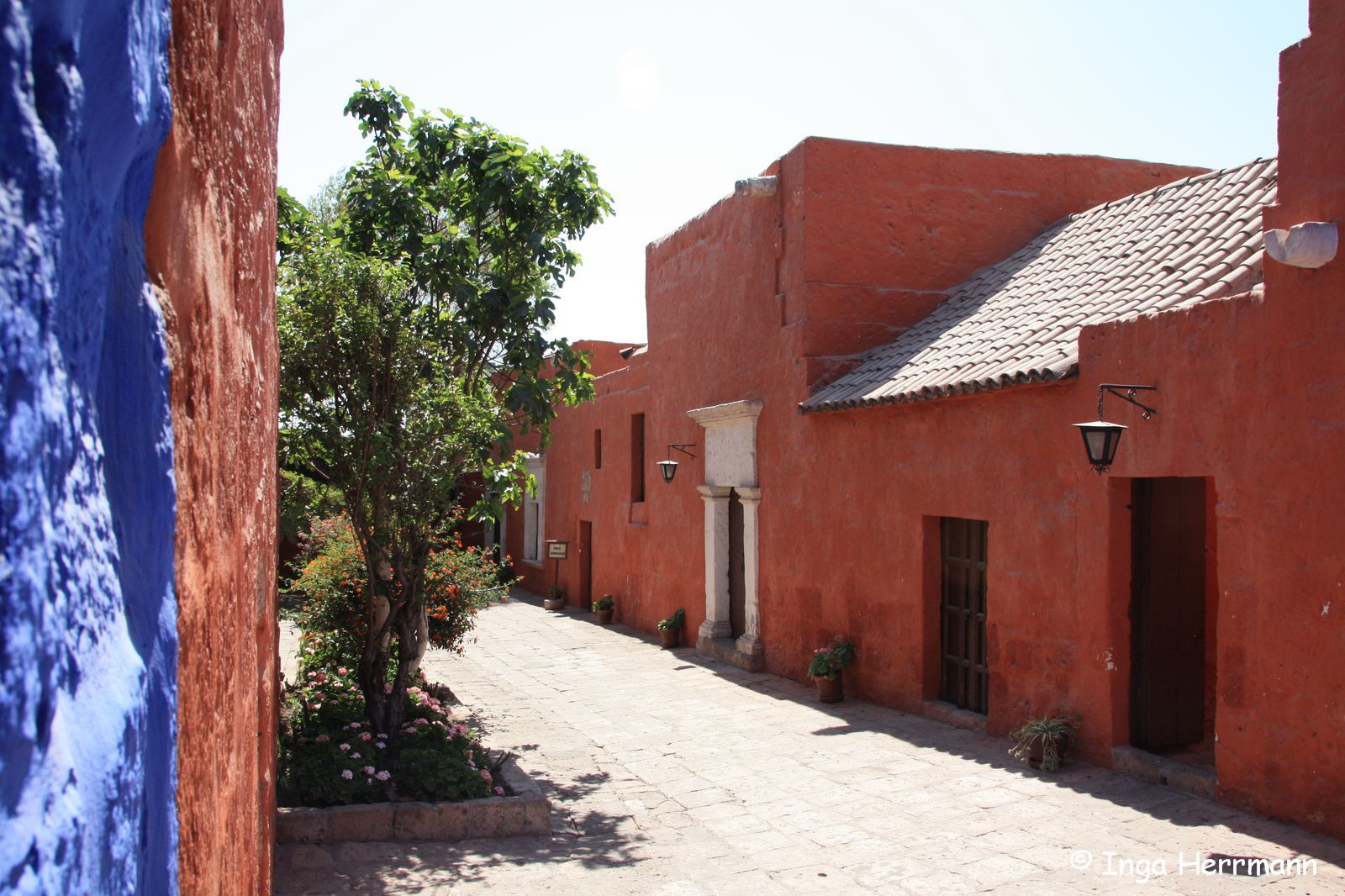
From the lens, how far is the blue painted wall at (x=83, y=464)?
81 cm

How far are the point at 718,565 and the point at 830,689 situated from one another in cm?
377

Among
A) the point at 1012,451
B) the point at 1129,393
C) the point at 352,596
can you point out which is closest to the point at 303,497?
the point at 352,596

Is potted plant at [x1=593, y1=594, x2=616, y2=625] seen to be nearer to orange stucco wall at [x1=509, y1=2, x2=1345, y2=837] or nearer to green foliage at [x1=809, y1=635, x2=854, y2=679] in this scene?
orange stucco wall at [x1=509, y1=2, x2=1345, y2=837]

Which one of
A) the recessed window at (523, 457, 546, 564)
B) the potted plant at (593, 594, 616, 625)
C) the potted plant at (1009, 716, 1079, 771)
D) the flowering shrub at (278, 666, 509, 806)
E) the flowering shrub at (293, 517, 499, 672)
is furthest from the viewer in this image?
the recessed window at (523, 457, 546, 564)

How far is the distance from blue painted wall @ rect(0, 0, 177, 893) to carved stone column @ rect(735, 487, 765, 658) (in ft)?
38.3

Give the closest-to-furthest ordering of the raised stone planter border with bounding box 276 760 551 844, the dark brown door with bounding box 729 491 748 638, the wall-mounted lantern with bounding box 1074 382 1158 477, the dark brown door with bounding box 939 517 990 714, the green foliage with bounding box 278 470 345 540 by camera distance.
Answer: the raised stone planter border with bounding box 276 760 551 844, the wall-mounted lantern with bounding box 1074 382 1158 477, the green foliage with bounding box 278 470 345 540, the dark brown door with bounding box 939 517 990 714, the dark brown door with bounding box 729 491 748 638

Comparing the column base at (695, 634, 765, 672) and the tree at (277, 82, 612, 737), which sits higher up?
the tree at (277, 82, 612, 737)

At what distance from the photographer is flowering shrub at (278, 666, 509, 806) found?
6465mm

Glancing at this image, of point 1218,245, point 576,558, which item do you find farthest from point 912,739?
point 576,558

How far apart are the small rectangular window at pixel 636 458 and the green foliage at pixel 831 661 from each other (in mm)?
7612

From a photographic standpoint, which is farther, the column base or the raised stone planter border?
the column base

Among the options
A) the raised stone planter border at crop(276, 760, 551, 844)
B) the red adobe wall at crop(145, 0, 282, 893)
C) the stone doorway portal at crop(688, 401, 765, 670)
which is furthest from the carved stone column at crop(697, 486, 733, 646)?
the red adobe wall at crop(145, 0, 282, 893)

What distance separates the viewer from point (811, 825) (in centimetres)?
666

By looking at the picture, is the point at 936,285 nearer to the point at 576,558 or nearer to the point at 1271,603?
the point at 1271,603
